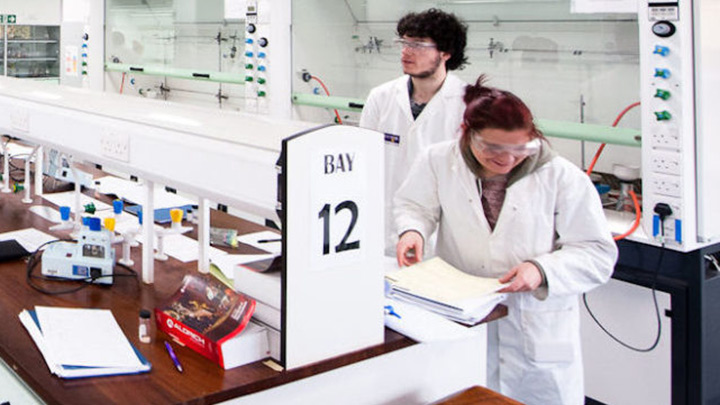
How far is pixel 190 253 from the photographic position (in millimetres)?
2283

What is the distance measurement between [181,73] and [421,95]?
3.16 meters

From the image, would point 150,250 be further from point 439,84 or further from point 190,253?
point 439,84

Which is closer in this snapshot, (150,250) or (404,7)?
(150,250)

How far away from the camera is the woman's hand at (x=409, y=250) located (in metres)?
2.00

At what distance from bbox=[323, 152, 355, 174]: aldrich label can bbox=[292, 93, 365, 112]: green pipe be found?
275 cm

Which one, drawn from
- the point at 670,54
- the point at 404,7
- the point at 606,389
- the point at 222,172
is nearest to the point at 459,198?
the point at 222,172

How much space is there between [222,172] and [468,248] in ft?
2.91

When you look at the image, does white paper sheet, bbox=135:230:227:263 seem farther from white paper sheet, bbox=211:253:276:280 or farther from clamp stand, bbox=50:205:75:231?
clamp stand, bbox=50:205:75:231

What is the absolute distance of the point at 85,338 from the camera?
1511 mm

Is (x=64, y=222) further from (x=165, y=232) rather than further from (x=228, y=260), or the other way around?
(x=228, y=260)

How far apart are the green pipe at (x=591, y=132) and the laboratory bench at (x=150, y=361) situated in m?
1.35

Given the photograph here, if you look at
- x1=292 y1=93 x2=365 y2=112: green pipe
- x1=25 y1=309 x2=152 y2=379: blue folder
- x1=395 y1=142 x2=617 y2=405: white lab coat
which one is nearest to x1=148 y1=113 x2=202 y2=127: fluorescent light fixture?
x1=25 y1=309 x2=152 y2=379: blue folder

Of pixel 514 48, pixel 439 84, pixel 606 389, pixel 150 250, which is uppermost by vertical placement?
pixel 514 48

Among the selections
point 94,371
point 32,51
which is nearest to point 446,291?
point 94,371
